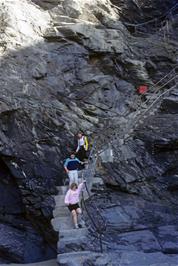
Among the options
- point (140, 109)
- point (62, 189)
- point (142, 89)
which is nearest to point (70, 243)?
point (62, 189)

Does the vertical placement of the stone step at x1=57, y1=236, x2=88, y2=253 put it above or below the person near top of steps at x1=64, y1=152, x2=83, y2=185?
below

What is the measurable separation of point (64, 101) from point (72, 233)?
27.6ft

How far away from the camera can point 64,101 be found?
62.3ft

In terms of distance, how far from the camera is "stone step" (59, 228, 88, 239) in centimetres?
1186

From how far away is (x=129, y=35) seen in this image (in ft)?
79.8

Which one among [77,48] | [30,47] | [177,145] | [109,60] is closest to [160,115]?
[177,145]

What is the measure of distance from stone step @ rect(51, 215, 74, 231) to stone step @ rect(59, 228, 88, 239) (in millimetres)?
321

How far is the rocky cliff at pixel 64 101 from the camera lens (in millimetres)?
16328

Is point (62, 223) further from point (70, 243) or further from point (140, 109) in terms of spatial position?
point (140, 109)

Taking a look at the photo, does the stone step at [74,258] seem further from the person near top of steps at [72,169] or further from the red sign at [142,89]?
the red sign at [142,89]


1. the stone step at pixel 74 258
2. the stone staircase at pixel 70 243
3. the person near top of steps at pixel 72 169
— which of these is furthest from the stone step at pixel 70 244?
the person near top of steps at pixel 72 169

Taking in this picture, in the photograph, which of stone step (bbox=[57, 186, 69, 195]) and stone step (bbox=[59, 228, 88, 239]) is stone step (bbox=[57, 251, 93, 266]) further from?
stone step (bbox=[57, 186, 69, 195])

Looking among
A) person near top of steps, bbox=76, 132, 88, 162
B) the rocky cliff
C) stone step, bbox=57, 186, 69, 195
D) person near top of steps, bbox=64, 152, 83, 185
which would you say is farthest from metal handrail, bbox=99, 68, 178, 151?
person near top of steps, bbox=64, 152, 83, 185

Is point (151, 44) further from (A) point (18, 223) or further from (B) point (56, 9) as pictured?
(A) point (18, 223)
